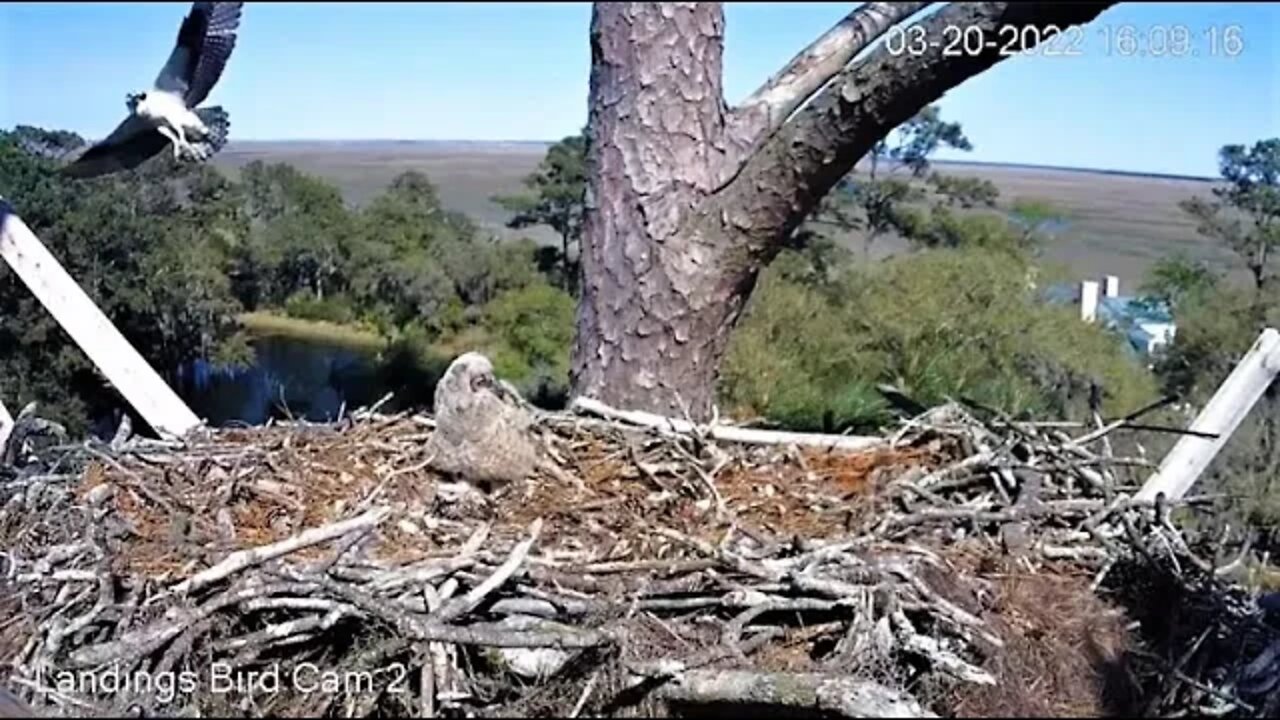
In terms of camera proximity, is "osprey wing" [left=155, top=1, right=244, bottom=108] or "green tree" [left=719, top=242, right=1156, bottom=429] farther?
"green tree" [left=719, top=242, right=1156, bottom=429]

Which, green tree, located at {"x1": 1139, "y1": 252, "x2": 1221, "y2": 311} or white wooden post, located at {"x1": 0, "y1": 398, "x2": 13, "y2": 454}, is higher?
green tree, located at {"x1": 1139, "y1": 252, "x2": 1221, "y2": 311}

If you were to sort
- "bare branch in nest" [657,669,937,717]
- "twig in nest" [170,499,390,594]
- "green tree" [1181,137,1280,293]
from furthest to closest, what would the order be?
Result: "green tree" [1181,137,1280,293], "twig in nest" [170,499,390,594], "bare branch in nest" [657,669,937,717]

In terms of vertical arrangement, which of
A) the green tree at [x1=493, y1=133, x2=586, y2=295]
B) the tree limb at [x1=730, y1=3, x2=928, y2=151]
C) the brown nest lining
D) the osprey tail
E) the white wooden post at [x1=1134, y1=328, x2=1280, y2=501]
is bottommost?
the brown nest lining

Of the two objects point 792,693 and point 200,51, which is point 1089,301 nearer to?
point 200,51

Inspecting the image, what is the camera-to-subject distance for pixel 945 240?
4.73 metres

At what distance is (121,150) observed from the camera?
8.06 ft

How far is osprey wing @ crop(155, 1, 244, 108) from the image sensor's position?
2.27 metres

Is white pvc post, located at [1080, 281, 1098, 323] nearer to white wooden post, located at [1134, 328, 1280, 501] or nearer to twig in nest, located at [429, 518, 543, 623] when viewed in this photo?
white wooden post, located at [1134, 328, 1280, 501]

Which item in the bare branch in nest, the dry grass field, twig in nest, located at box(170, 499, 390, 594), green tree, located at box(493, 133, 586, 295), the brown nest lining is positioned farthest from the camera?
green tree, located at box(493, 133, 586, 295)

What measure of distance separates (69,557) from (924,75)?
4.66 feet

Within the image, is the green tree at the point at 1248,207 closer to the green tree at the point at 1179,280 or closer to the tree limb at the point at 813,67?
the green tree at the point at 1179,280

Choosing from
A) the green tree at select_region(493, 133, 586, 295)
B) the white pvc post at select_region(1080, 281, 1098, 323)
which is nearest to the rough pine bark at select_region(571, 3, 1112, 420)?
the green tree at select_region(493, 133, 586, 295)

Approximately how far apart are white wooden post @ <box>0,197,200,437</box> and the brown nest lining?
1.01 feet

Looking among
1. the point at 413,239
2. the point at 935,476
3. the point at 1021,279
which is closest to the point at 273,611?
the point at 935,476
